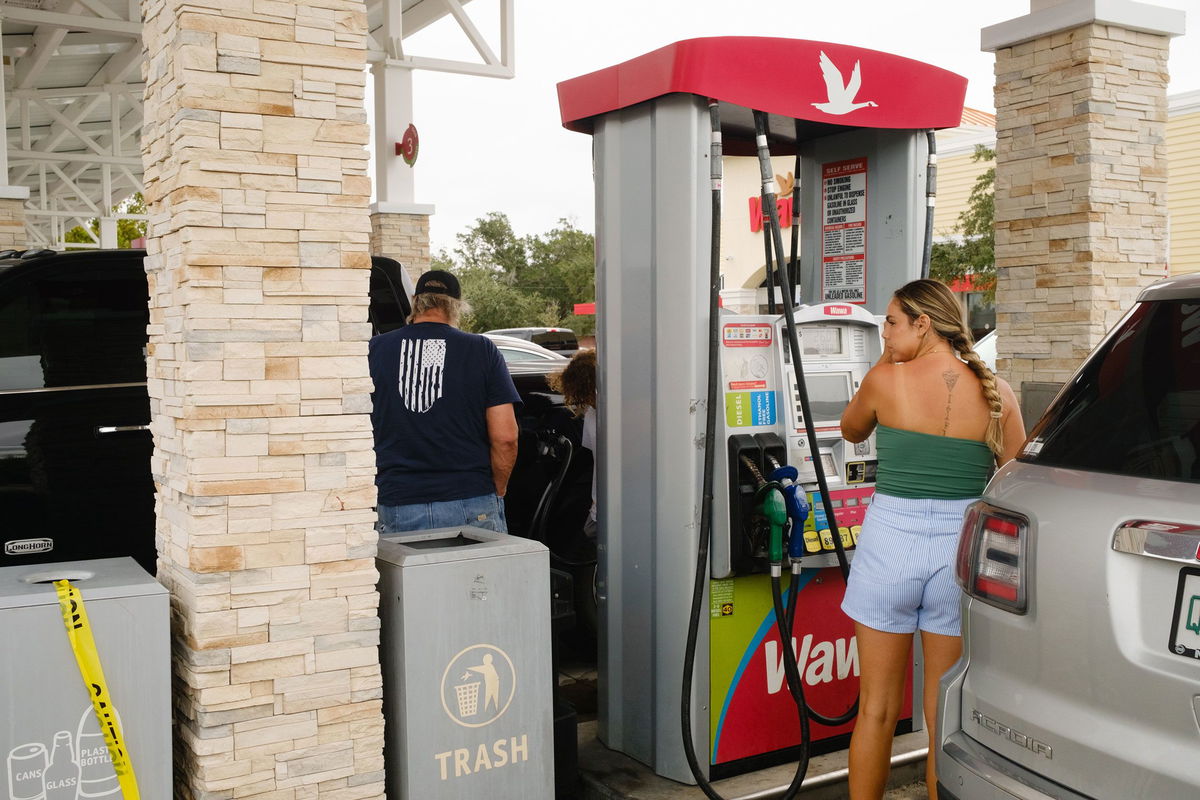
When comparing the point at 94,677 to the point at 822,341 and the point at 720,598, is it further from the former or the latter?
the point at 822,341

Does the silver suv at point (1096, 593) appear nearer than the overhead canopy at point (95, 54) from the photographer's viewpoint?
Yes

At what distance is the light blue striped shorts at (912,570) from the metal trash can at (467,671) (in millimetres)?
1038

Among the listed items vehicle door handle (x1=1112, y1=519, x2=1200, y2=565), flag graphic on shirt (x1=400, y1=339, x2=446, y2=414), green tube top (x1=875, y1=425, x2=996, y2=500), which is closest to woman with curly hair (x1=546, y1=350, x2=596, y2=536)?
flag graphic on shirt (x1=400, y1=339, x2=446, y2=414)

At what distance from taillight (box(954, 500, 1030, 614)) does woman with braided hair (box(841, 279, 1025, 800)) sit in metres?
0.71

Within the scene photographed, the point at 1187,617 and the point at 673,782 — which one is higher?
the point at 1187,617

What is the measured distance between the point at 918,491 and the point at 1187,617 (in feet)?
4.68

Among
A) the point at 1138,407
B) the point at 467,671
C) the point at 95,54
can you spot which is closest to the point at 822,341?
the point at 467,671

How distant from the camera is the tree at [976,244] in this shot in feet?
66.4

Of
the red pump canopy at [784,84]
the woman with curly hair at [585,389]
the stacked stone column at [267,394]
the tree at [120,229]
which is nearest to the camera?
the stacked stone column at [267,394]

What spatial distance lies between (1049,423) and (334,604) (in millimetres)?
1980

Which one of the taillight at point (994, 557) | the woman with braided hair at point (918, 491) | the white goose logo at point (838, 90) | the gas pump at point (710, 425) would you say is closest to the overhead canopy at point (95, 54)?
the gas pump at point (710, 425)

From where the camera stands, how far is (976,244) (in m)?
20.7

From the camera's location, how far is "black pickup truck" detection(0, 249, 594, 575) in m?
4.99

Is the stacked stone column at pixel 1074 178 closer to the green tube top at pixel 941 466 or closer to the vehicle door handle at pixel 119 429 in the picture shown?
the green tube top at pixel 941 466
